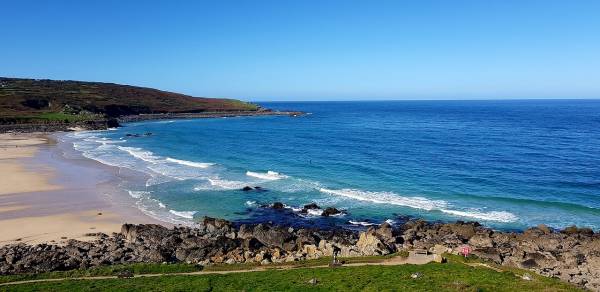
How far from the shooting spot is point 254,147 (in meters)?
86.2

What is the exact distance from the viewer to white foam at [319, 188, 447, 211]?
44.8 meters

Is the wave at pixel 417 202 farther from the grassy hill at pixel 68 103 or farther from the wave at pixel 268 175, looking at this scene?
the grassy hill at pixel 68 103

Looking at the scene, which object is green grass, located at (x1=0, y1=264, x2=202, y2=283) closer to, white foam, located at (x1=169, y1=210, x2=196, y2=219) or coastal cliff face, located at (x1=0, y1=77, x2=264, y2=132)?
white foam, located at (x1=169, y1=210, x2=196, y2=219)

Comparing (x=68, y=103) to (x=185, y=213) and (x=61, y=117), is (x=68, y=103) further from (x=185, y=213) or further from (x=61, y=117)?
(x=185, y=213)

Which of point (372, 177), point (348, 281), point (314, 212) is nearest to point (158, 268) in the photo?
point (348, 281)

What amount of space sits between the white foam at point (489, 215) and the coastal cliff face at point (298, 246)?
13.1ft

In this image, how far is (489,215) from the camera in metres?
41.5

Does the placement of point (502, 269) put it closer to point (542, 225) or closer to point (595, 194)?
point (542, 225)

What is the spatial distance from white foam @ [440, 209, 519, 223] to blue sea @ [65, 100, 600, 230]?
86 mm

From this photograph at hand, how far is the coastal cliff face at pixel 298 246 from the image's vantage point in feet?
91.4

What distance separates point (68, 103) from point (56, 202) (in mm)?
117301

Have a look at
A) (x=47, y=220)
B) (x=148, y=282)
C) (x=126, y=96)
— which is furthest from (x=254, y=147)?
(x=126, y=96)

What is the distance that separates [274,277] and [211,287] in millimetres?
3141

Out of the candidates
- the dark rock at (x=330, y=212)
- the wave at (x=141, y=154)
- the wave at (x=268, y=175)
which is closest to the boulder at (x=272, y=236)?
the dark rock at (x=330, y=212)
